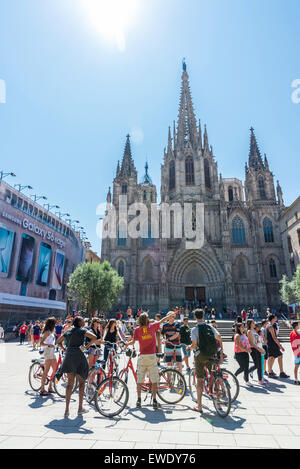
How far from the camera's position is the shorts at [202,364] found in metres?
4.99

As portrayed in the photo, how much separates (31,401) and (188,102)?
2125 inches

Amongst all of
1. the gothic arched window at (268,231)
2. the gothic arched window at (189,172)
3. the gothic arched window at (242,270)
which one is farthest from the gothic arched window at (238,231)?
the gothic arched window at (189,172)

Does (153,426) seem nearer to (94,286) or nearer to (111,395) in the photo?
(111,395)

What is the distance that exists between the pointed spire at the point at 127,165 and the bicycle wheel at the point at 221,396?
42.2 metres

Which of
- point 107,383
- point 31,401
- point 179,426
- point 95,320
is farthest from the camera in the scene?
point 95,320

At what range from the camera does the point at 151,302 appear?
114 ft

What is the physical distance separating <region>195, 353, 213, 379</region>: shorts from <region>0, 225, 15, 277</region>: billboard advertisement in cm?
2720

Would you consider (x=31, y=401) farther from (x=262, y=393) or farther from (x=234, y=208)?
(x=234, y=208)

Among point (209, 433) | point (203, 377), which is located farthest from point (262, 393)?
point (209, 433)

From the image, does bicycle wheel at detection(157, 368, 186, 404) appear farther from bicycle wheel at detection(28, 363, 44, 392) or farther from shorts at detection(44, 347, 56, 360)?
bicycle wheel at detection(28, 363, 44, 392)

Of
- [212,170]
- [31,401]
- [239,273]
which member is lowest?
[31,401]

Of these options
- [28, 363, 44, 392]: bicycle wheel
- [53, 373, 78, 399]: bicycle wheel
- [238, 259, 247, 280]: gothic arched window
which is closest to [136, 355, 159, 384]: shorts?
[53, 373, 78, 399]: bicycle wheel

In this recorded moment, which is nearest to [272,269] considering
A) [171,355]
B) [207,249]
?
[207,249]

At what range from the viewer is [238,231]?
3766 cm
